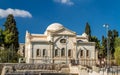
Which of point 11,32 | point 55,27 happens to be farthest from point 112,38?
point 11,32

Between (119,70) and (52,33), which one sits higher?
(52,33)

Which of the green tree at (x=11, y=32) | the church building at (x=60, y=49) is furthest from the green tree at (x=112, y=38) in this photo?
the green tree at (x=11, y=32)

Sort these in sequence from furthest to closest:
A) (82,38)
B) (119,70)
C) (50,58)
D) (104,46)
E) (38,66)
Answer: (104,46) < (82,38) < (50,58) < (38,66) < (119,70)

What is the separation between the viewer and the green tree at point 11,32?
252 feet

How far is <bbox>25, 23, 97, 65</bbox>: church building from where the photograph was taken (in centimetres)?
7456

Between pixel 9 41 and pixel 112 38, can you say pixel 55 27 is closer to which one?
pixel 9 41

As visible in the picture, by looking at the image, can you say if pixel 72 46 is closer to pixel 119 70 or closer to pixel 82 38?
pixel 82 38

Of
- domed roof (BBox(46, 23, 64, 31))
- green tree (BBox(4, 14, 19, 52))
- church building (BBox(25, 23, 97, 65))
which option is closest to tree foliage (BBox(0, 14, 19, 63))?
green tree (BBox(4, 14, 19, 52))

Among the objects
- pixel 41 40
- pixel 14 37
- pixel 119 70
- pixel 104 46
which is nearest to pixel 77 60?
pixel 41 40

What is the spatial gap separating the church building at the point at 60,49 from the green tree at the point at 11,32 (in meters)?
3.07

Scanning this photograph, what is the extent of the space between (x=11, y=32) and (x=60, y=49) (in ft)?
38.3

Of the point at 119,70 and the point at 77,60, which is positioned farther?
the point at 77,60

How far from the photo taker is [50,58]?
74.8 m

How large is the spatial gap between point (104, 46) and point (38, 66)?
38.7m
